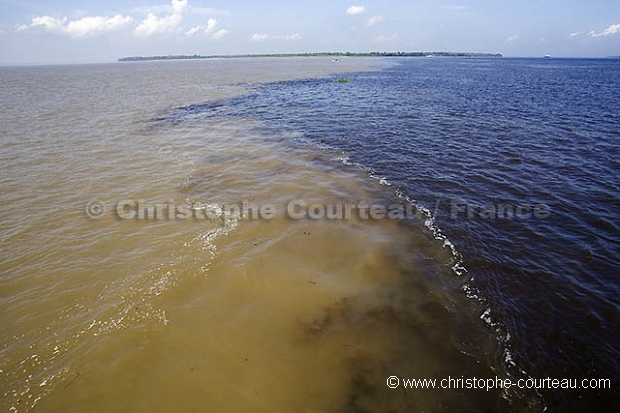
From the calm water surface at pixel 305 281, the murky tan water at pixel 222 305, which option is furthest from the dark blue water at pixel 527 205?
the murky tan water at pixel 222 305

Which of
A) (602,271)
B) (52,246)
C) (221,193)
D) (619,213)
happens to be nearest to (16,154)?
(52,246)

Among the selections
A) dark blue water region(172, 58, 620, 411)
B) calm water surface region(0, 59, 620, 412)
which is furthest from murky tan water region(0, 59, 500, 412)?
dark blue water region(172, 58, 620, 411)

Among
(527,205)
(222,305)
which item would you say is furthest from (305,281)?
(527,205)

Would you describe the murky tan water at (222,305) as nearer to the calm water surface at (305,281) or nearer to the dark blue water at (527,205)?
the calm water surface at (305,281)

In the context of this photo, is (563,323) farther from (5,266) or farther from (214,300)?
(5,266)

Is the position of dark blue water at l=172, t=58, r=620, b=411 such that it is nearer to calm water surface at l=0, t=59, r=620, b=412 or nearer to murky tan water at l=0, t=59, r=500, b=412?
calm water surface at l=0, t=59, r=620, b=412

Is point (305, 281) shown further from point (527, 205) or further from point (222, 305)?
point (527, 205)
